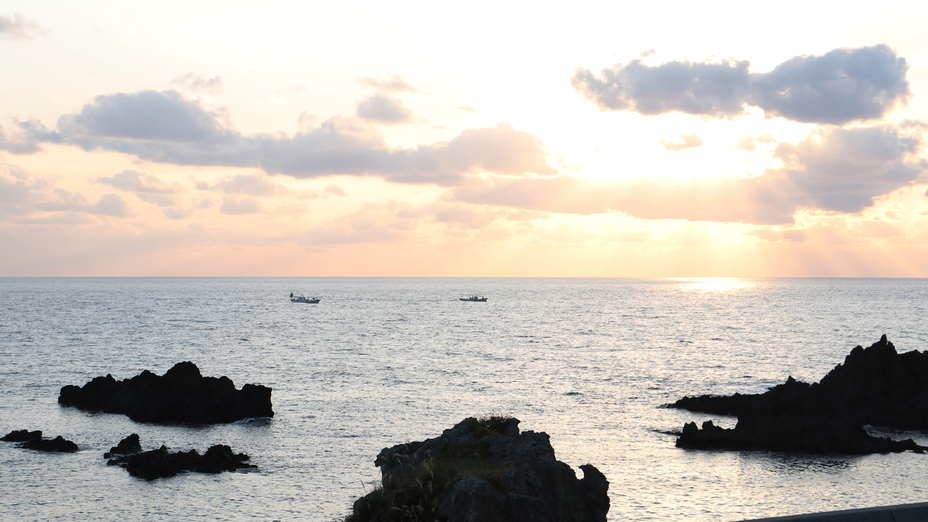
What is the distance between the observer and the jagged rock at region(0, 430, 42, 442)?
41.8 m

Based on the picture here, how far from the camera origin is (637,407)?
180ft

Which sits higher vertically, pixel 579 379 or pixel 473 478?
pixel 473 478

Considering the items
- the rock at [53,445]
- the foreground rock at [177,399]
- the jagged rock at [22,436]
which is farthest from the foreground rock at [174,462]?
the foreground rock at [177,399]

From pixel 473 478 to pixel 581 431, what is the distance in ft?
108

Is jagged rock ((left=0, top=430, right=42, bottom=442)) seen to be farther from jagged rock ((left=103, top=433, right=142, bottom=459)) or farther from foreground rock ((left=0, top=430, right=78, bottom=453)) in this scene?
jagged rock ((left=103, top=433, right=142, bottom=459))

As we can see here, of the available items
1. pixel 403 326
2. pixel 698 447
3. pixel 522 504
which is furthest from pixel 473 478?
pixel 403 326

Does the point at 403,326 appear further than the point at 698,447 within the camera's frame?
Yes

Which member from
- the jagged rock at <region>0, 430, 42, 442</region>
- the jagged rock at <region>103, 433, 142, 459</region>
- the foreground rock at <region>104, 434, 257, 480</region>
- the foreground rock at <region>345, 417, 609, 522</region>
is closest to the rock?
the jagged rock at <region>0, 430, 42, 442</region>

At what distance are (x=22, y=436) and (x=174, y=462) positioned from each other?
1360 cm

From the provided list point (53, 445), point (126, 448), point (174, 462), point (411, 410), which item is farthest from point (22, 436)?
point (411, 410)

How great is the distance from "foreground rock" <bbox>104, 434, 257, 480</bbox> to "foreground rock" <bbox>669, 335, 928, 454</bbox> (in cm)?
2658

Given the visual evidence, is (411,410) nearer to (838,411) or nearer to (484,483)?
(838,411)

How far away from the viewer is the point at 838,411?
139 ft

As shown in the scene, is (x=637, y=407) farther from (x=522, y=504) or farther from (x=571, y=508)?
(x=522, y=504)
